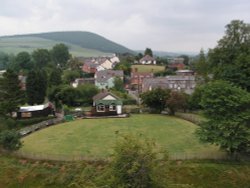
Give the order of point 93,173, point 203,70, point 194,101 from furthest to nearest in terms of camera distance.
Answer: point 203,70 → point 194,101 → point 93,173

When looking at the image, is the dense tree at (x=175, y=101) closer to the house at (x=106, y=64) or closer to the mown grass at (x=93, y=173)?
the mown grass at (x=93, y=173)

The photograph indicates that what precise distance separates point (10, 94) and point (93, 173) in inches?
958

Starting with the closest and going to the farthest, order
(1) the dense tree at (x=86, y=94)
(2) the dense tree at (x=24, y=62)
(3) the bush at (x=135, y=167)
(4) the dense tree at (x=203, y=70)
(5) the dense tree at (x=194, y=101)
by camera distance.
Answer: (3) the bush at (x=135, y=167), (5) the dense tree at (x=194, y=101), (4) the dense tree at (x=203, y=70), (1) the dense tree at (x=86, y=94), (2) the dense tree at (x=24, y=62)

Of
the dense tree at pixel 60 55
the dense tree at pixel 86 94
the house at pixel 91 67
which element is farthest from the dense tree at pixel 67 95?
the dense tree at pixel 60 55

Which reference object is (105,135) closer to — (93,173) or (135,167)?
(93,173)

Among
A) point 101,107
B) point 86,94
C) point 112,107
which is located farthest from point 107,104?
point 86,94

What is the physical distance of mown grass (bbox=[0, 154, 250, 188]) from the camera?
82.8ft

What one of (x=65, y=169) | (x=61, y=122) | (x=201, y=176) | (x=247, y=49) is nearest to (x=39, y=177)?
(x=65, y=169)

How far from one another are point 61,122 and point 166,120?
13.6m

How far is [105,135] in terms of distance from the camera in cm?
3706

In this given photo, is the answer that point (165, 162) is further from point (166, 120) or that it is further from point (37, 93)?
point (37, 93)

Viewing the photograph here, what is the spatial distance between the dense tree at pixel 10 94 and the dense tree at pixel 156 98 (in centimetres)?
1721

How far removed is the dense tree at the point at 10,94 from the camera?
44522mm

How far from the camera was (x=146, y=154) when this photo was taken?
635 inches
